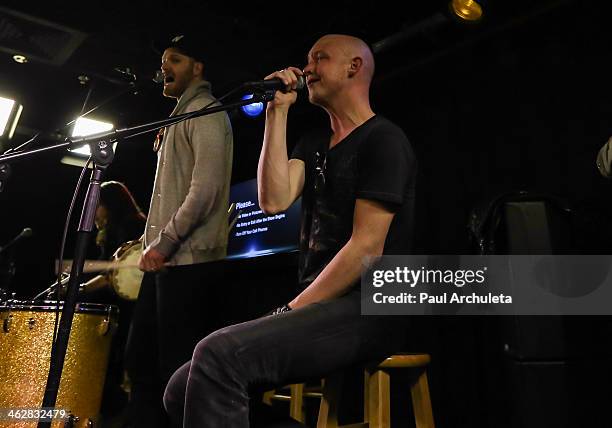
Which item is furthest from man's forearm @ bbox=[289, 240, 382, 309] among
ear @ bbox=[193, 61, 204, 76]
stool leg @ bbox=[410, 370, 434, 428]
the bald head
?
ear @ bbox=[193, 61, 204, 76]

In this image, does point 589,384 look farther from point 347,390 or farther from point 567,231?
point 347,390

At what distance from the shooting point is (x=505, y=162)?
3.12m

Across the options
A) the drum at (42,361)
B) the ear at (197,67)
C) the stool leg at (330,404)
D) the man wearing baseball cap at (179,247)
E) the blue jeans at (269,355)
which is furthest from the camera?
the ear at (197,67)

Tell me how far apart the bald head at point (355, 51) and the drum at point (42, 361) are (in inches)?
76.6

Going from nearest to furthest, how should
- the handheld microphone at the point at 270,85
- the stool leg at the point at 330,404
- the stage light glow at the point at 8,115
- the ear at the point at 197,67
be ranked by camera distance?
the handheld microphone at the point at 270,85, the stool leg at the point at 330,404, the ear at the point at 197,67, the stage light glow at the point at 8,115

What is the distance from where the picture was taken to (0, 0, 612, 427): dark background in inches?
77.2

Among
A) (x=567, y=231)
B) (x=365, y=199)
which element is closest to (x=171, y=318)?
(x=365, y=199)

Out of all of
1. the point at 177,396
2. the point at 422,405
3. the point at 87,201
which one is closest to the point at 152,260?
the point at 87,201

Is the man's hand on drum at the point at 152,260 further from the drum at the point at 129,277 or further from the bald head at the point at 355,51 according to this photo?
the drum at the point at 129,277

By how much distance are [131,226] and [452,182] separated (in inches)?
98.9

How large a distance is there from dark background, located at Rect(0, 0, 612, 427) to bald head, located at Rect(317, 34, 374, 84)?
649 mm

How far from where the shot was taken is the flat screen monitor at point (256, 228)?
4297mm

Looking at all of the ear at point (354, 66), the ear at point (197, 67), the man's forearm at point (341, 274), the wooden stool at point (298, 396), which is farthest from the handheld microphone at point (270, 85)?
the wooden stool at point (298, 396)

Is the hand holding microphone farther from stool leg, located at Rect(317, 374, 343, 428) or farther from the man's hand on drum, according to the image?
stool leg, located at Rect(317, 374, 343, 428)
